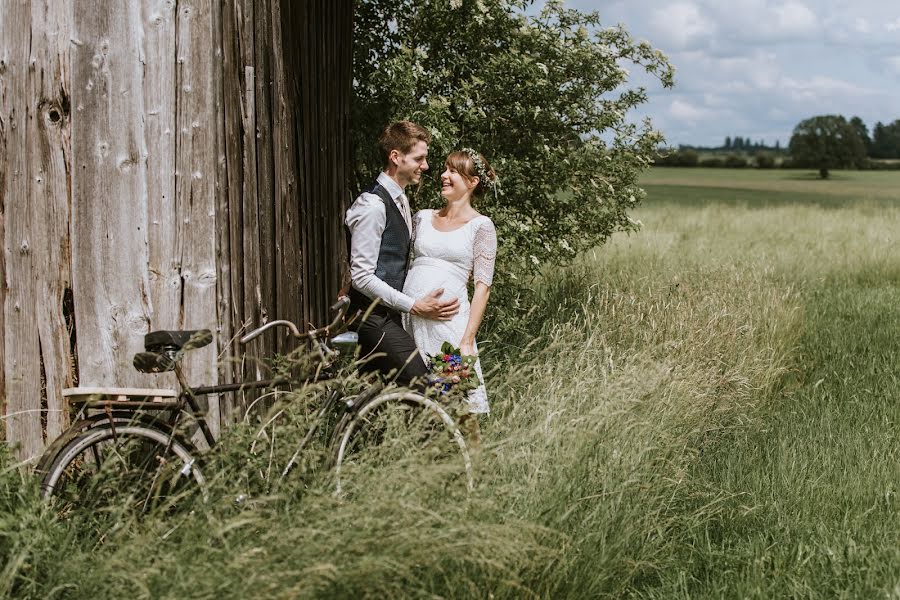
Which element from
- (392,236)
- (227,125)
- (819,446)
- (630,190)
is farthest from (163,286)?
(630,190)

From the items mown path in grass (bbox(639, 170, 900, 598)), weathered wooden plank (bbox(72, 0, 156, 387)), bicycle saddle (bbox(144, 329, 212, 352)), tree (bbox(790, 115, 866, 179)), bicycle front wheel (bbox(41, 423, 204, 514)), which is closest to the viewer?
bicycle front wheel (bbox(41, 423, 204, 514))

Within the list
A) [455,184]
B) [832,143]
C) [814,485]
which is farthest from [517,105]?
[832,143]

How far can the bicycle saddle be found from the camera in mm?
4043

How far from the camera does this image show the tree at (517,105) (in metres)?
7.38

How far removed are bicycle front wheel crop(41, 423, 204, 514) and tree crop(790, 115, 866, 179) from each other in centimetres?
8266

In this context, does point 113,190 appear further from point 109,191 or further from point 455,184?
point 455,184

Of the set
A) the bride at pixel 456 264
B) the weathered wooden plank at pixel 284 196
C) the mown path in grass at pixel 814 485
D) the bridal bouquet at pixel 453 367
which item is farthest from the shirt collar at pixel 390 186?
the mown path in grass at pixel 814 485

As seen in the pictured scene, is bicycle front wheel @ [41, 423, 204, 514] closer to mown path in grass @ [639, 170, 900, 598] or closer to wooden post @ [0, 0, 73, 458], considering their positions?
wooden post @ [0, 0, 73, 458]

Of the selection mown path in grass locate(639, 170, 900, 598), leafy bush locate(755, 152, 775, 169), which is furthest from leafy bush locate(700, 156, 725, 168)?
mown path in grass locate(639, 170, 900, 598)

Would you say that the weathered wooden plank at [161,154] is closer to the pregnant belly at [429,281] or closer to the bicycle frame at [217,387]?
the bicycle frame at [217,387]

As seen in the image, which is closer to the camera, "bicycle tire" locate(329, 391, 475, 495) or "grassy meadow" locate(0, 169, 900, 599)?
"grassy meadow" locate(0, 169, 900, 599)

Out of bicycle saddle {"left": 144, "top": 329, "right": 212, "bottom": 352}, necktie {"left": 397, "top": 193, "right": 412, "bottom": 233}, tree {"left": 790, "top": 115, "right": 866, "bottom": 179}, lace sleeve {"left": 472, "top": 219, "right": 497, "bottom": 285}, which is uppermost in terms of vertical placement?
tree {"left": 790, "top": 115, "right": 866, "bottom": 179}

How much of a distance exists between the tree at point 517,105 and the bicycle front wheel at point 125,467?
3.60m

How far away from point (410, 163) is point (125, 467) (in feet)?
7.39
